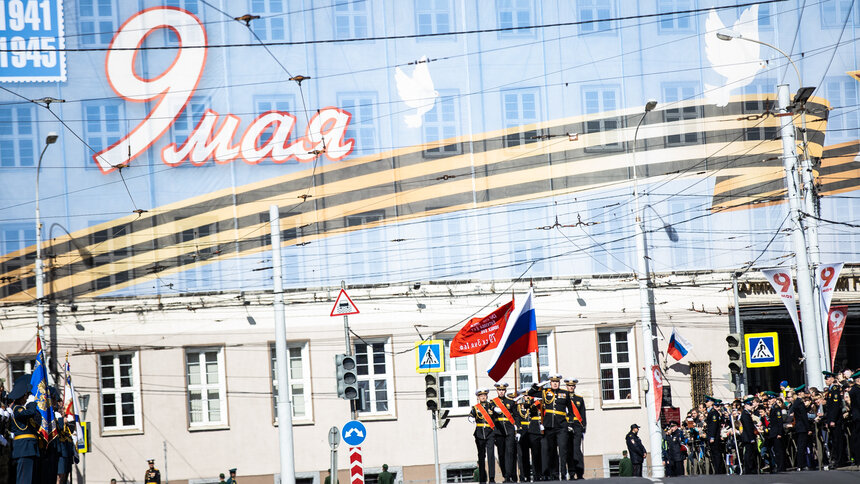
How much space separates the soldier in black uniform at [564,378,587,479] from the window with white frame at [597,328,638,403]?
527 inches

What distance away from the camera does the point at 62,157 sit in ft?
111

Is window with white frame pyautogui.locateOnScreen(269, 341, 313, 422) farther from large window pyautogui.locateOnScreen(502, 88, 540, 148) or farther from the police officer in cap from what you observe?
the police officer in cap

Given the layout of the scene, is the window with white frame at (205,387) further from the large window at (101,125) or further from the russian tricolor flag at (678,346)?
the russian tricolor flag at (678,346)

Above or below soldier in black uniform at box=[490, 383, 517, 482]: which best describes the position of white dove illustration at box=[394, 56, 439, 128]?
above

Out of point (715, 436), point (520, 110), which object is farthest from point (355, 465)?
point (520, 110)

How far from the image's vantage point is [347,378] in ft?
74.8

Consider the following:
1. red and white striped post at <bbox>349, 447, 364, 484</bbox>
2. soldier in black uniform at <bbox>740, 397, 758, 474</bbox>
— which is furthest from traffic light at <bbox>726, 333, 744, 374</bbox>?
red and white striped post at <bbox>349, 447, 364, 484</bbox>

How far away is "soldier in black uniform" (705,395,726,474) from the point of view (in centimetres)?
2258

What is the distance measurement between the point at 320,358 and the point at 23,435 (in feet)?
56.0

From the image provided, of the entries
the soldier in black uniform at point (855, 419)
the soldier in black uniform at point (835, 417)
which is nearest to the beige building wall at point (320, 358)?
the soldier in black uniform at point (835, 417)

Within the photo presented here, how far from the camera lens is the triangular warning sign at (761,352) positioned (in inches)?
990

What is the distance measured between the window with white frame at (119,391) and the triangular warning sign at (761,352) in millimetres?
16148

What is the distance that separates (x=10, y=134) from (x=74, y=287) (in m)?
4.83

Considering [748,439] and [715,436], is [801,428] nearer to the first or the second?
[748,439]
